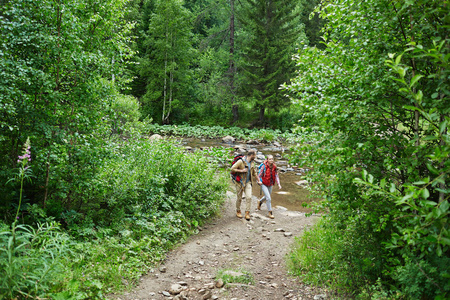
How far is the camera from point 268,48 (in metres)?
27.2

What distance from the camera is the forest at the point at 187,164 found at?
9.56 ft

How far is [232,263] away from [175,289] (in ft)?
4.99

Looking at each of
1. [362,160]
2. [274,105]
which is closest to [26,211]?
[362,160]

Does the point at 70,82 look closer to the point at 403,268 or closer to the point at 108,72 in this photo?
the point at 108,72

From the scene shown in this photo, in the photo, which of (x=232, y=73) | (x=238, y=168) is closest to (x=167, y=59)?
(x=232, y=73)

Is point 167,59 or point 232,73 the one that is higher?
point 167,59

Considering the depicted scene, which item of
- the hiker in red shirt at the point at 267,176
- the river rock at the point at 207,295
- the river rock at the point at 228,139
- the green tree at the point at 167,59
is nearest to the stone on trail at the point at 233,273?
the river rock at the point at 207,295

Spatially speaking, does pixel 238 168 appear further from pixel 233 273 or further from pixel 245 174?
pixel 233 273

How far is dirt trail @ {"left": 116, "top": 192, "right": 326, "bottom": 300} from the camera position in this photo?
4.68m

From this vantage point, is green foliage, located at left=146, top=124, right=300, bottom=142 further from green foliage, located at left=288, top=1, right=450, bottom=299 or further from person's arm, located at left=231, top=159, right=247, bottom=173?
green foliage, located at left=288, top=1, right=450, bottom=299

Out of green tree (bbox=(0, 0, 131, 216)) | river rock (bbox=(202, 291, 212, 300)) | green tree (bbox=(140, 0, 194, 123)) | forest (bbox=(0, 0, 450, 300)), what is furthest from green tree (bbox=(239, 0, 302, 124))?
river rock (bbox=(202, 291, 212, 300))

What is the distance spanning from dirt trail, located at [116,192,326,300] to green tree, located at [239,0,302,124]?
65.5ft

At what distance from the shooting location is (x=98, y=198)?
234 inches

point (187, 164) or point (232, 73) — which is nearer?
point (187, 164)
